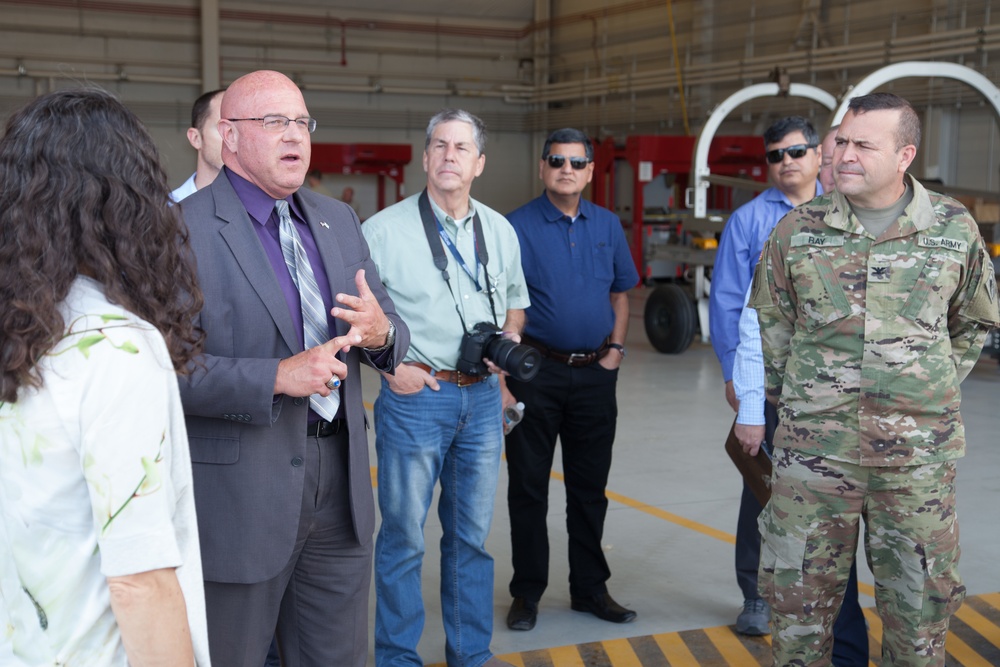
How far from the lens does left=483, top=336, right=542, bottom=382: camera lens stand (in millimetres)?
2902

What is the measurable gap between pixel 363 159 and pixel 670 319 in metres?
9.33

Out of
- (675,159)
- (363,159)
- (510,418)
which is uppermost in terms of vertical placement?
(363,159)

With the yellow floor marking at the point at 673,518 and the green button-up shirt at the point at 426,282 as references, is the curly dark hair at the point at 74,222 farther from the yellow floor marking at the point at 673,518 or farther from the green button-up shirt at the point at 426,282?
the yellow floor marking at the point at 673,518

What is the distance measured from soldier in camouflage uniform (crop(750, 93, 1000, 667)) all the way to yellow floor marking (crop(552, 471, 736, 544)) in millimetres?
1964

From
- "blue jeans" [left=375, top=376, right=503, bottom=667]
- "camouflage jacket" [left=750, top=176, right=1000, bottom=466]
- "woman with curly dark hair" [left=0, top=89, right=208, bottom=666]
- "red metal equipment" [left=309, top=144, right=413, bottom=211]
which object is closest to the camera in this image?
"woman with curly dark hair" [left=0, top=89, right=208, bottom=666]

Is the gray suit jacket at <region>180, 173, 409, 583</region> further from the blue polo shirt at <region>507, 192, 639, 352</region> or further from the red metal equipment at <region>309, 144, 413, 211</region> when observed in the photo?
the red metal equipment at <region>309, 144, 413, 211</region>

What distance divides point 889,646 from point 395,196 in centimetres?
1778

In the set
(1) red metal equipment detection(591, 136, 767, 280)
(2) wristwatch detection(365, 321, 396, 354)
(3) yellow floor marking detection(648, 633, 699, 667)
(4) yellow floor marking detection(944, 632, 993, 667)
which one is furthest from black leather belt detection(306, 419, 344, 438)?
(1) red metal equipment detection(591, 136, 767, 280)

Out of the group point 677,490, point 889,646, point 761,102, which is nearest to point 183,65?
point 761,102

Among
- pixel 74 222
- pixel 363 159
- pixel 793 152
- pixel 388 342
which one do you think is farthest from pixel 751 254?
pixel 363 159

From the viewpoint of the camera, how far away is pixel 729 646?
350cm

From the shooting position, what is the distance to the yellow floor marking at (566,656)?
333 cm

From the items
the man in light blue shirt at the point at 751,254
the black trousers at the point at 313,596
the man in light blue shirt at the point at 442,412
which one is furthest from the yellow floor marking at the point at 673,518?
the black trousers at the point at 313,596

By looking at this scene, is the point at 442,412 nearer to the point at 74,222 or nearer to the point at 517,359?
the point at 517,359
